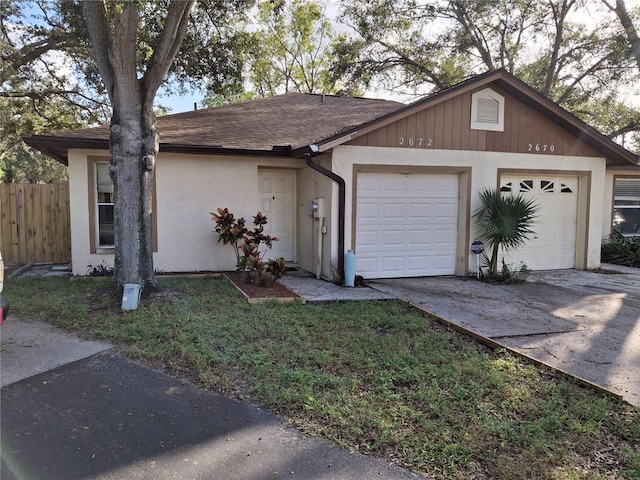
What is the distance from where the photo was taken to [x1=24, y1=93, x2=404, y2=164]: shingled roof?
8.58 m

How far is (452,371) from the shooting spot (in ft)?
14.3

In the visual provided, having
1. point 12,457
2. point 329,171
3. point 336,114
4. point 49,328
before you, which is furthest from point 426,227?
point 12,457

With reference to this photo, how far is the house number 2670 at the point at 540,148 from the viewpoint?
32.1 ft

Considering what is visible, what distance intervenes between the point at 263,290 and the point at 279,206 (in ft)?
10.9

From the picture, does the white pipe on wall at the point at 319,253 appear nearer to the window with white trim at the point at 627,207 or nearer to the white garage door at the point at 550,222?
the white garage door at the point at 550,222

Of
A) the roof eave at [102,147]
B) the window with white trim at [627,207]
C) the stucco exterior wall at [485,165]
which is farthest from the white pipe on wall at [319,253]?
the window with white trim at [627,207]

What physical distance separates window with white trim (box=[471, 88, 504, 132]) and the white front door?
4.07 m

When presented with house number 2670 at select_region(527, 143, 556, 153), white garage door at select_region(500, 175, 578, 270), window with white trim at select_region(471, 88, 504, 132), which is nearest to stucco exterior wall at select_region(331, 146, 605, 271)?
house number 2670 at select_region(527, 143, 556, 153)

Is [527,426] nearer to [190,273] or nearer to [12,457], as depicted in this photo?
[12,457]

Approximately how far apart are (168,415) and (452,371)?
2556 millimetres

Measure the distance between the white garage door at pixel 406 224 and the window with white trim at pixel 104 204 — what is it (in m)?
4.88

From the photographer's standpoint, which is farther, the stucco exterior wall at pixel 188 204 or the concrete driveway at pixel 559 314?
the stucco exterior wall at pixel 188 204

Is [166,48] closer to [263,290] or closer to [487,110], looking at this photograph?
[263,290]

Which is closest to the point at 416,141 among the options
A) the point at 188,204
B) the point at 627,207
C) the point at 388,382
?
the point at 188,204
